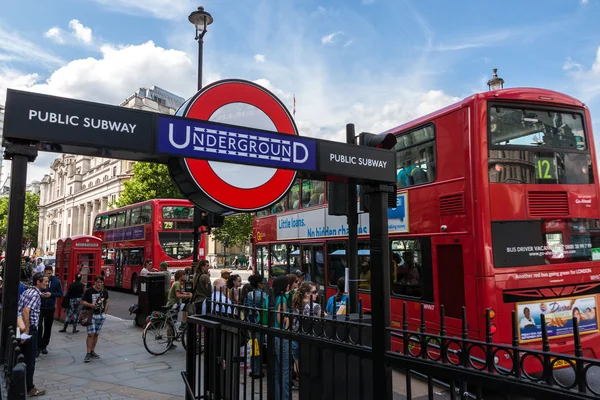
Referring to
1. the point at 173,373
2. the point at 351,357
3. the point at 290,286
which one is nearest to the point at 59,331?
the point at 173,373

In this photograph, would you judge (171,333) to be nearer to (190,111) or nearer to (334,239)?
(334,239)

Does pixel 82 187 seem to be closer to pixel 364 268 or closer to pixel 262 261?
pixel 262 261

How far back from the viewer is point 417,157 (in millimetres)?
7379

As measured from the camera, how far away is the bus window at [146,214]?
1905 centimetres

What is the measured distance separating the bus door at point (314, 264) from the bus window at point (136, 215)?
486 inches

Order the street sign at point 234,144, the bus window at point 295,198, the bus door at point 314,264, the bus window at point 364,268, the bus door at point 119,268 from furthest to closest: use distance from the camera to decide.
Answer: the bus door at point 119,268
the bus window at point 295,198
the bus door at point 314,264
the bus window at point 364,268
the street sign at point 234,144

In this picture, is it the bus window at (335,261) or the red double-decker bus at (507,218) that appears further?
the bus window at (335,261)

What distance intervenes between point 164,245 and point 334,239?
11518 mm

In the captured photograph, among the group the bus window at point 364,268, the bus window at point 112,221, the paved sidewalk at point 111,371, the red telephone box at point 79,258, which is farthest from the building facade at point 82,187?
the bus window at point 364,268

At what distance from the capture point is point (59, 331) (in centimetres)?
1075

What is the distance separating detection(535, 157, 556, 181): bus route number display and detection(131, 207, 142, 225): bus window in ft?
56.7

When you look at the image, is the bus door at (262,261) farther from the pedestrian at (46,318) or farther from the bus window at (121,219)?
the bus window at (121,219)

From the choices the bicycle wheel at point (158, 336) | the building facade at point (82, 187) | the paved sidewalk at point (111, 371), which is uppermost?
the building facade at point (82, 187)

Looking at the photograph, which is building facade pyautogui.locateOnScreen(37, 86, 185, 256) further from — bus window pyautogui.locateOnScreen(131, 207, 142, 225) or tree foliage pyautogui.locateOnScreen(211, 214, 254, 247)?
bus window pyautogui.locateOnScreen(131, 207, 142, 225)
